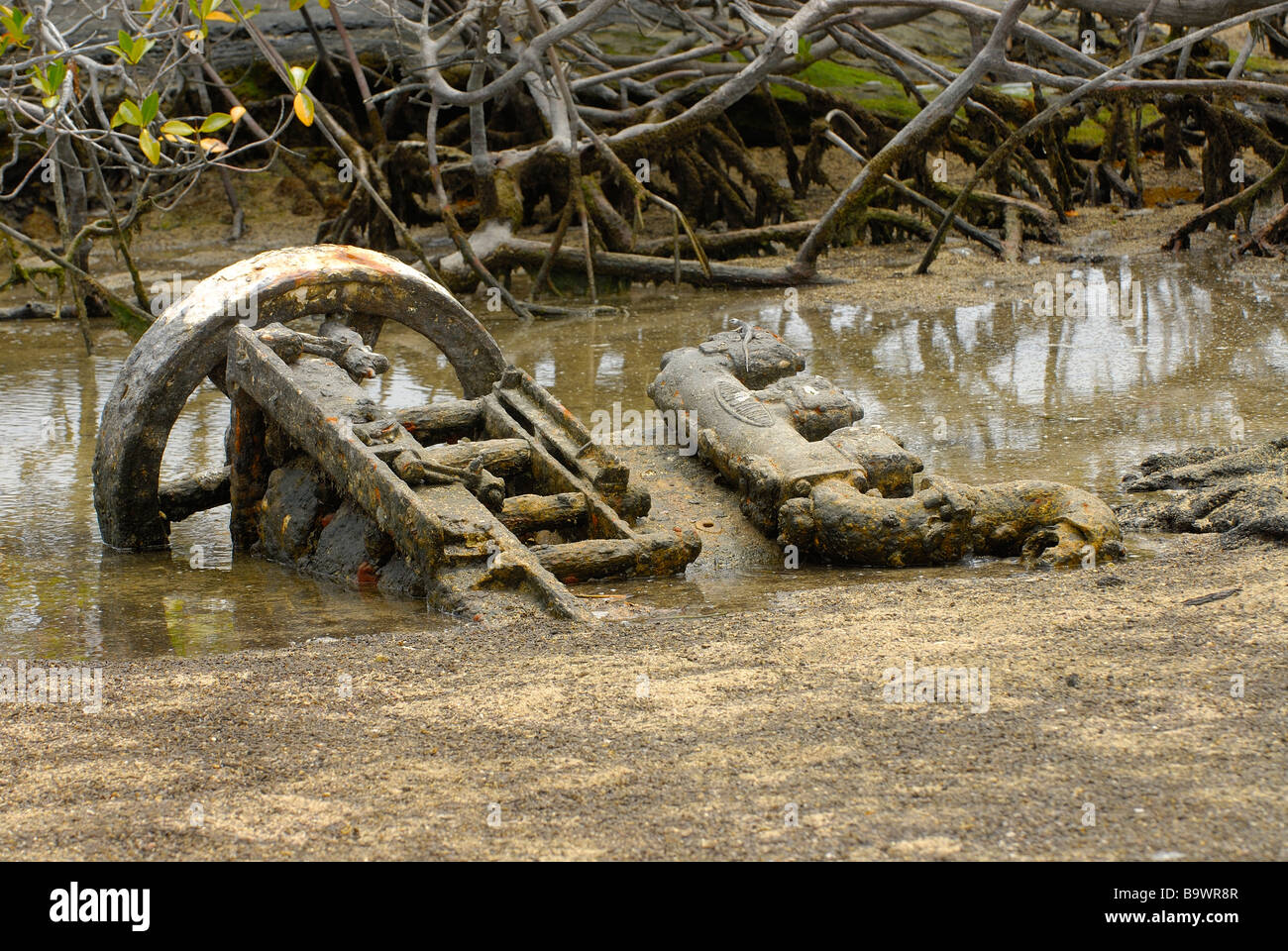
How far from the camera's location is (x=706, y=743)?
2.68 metres

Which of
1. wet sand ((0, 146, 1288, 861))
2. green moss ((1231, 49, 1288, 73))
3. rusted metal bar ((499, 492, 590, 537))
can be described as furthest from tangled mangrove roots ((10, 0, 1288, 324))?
wet sand ((0, 146, 1288, 861))

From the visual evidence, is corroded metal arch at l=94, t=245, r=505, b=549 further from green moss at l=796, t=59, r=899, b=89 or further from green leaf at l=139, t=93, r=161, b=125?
green moss at l=796, t=59, r=899, b=89

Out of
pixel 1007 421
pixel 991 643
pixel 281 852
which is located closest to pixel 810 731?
pixel 991 643

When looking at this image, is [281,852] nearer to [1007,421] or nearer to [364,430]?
[364,430]

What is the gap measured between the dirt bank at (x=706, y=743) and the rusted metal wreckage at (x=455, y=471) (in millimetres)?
514

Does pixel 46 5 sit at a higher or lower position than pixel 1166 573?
higher

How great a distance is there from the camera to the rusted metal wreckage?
13.4 feet

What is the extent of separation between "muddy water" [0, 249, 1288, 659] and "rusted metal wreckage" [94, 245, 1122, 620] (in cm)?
14

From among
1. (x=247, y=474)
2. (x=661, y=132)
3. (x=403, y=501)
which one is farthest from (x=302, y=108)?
(x=661, y=132)

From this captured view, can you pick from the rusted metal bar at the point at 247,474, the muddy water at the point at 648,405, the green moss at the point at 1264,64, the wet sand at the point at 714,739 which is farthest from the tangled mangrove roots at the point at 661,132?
the wet sand at the point at 714,739

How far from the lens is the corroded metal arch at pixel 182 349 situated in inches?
188

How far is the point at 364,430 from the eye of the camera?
422 centimetres

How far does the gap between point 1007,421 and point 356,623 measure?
341 cm

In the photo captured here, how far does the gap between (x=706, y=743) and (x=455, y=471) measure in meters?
1.71
